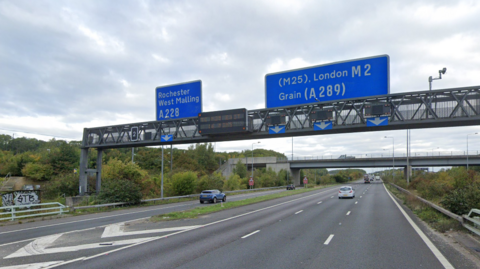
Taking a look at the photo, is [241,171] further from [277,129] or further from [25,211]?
[25,211]

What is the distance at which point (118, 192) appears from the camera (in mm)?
29531

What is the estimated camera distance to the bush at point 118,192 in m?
29.1

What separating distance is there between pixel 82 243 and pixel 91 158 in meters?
75.8

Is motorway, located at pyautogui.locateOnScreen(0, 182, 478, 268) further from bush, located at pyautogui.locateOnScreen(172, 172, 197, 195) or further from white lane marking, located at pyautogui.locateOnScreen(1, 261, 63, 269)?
bush, located at pyautogui.locateOnScreen(172, 172, 197, 195)

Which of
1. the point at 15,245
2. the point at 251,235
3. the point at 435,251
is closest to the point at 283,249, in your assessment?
the point at 251,235

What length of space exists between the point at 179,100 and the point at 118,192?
10092 mm

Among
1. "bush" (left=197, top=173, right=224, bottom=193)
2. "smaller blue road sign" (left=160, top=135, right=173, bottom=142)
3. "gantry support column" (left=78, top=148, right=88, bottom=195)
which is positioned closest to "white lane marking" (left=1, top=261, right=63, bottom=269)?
"smaller blue road sign" (left=160, top=135, right=173, bottom=142)

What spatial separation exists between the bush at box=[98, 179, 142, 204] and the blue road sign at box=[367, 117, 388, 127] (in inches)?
839

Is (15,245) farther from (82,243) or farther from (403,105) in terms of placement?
(403,105)

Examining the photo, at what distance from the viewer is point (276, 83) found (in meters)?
23.2

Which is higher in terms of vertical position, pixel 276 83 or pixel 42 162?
pixel 276 83

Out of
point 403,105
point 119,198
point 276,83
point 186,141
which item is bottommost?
point 119,198

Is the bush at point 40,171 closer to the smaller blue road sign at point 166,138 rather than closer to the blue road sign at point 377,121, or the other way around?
the smaller blue road sign at point 166,138

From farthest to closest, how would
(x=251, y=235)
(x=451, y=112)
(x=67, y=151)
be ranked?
(x=67, y=151), (x=451, y=112), (x=251, y=235)
